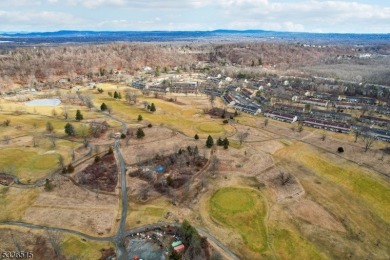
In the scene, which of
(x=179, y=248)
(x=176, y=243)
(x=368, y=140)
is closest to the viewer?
(x=179, y=248)

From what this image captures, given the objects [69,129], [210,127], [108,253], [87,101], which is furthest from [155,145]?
[87,101]

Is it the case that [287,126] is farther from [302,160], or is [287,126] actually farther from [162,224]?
[162,224]

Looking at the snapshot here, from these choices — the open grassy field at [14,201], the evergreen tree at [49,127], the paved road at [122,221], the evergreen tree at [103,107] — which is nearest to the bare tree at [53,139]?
the evergreen tree at [49,127]

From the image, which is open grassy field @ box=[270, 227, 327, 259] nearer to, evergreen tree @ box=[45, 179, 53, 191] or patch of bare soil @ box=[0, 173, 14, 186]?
evergreen tree @ box=[45, 179, 53, 191]

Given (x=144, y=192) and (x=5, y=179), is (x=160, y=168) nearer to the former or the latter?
(x=144, y=192)

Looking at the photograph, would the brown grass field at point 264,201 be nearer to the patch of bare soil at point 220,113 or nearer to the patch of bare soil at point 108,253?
the patch of bare soil at point 108,253

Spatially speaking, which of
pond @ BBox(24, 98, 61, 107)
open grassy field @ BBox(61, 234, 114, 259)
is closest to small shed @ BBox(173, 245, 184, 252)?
open grassy field @ BBox(61, 234, 114, 259)
